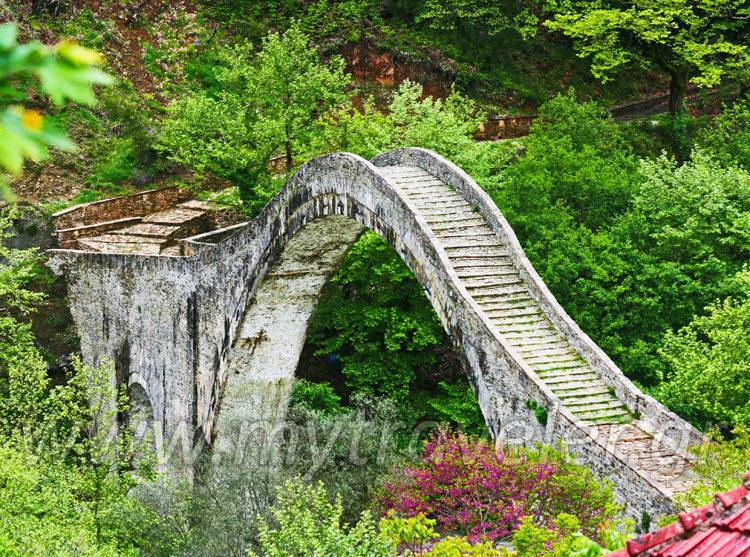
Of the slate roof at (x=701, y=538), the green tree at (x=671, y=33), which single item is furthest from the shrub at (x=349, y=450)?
the green tree at (x=671, y=33)

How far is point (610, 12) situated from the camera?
3070cm

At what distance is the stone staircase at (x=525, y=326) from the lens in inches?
488

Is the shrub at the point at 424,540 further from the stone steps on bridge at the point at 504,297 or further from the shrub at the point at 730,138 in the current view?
the shrub at the point at 730,138

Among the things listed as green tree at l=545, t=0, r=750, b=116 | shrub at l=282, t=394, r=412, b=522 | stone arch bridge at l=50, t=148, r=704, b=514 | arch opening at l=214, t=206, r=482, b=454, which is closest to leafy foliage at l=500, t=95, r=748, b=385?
arch opening at l=214, t=206, r=482, b=454

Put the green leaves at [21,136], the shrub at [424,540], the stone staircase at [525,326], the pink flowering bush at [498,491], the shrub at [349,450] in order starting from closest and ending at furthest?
the green leaves at [21,136] → the shrub at [424,540] → the pink flowering bush at [498,491] → the stone staircase at [525,326] → the shrub at [349,450]

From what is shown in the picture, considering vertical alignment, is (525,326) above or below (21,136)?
below

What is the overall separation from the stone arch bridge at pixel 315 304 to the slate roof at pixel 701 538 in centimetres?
656

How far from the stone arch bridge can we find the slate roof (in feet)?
21.5

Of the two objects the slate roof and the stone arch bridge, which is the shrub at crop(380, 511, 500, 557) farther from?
the slate roof

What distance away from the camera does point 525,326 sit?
14.7 meters

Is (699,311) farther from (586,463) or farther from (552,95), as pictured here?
(552,95)

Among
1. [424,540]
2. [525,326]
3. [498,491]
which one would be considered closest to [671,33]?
[525,326]

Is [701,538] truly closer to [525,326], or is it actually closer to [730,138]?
[525,326]

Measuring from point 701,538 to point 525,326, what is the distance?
10.2m
